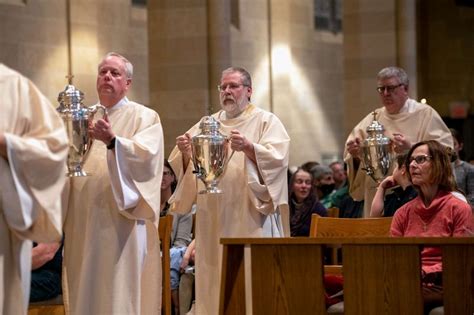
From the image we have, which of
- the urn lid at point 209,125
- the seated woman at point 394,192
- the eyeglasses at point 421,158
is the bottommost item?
the seated woman at point 394,192

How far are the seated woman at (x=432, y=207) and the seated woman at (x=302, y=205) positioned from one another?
3.24 meters

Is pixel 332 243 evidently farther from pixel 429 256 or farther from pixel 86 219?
pixel 86 219

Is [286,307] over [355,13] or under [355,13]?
under

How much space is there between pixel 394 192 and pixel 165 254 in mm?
1890

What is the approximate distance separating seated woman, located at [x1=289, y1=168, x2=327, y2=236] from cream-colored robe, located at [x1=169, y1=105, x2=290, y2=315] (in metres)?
1.90

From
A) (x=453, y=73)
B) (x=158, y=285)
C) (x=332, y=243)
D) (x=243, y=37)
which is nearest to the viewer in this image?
(x=332, y=243)

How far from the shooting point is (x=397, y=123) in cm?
1105

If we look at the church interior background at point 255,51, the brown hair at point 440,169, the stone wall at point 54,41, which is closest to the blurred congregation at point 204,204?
the brown hair at point 440,169

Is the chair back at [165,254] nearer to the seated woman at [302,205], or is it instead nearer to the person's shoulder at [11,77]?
the seated woman at [302,205]

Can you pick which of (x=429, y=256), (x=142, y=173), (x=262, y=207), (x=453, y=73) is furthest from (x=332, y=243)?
(x=453, y=73)

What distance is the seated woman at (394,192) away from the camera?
992 centimetres

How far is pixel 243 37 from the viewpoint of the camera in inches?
805

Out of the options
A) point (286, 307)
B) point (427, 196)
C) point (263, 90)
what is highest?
point (263, 90)

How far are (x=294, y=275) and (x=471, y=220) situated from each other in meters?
1.18
